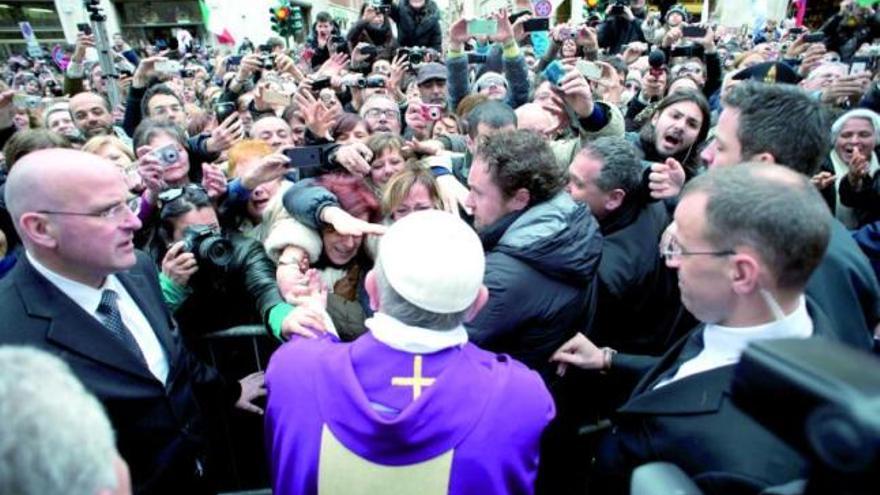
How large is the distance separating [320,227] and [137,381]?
1.01m

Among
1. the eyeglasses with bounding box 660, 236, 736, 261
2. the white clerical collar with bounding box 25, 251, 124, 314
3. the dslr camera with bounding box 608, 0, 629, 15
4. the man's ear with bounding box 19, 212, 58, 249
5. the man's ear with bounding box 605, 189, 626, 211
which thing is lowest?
the man's ear with bounding box 605, 189, 626, 211

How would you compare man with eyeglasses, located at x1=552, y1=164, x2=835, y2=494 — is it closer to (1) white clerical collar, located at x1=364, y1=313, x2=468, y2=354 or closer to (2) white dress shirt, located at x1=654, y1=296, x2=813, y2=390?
(2) white dress shirt, located at x1=654, y1=296, x2=813, y2=390

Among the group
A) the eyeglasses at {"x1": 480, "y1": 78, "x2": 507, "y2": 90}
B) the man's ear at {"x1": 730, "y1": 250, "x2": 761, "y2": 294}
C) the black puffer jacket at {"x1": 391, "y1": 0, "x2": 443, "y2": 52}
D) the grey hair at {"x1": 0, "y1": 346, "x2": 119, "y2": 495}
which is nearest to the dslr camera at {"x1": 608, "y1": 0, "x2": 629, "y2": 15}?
the black puffer jacket at {"x1": 391, "y1": 0, "x2": 443, "y2": 52}

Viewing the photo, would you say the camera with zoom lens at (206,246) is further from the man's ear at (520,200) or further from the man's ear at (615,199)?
the man's ear at (615,199)

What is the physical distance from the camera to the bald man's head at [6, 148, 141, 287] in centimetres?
170

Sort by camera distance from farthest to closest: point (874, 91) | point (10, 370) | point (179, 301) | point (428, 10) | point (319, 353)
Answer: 1. point (428, 10)
2. point (874, 91)
3. point (179, 301)
4. point (319, 353)
5. point (10, 370)

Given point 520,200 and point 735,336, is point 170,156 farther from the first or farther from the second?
point 735,336

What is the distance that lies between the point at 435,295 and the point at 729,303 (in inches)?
31.6

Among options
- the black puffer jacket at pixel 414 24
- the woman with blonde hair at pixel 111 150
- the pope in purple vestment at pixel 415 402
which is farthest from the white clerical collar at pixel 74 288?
the black puffer jacket at pixel 414 24

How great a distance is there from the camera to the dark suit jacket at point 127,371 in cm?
162

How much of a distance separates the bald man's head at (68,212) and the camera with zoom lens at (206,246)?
52 cm

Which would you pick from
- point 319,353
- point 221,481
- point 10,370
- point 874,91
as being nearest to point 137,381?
point 319,353

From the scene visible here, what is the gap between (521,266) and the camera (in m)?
2.07

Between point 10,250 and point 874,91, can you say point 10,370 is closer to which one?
point 10,250
